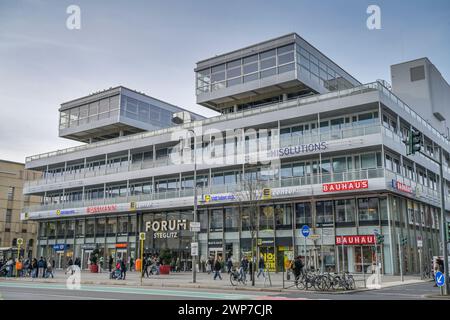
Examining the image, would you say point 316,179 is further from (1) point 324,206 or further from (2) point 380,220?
(2) point 380,220

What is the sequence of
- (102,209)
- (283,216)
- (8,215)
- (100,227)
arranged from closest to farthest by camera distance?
(283,216) → (102,209) → (100,227) → (8,215)

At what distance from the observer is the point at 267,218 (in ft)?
142

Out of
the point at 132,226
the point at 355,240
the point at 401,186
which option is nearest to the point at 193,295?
the point at 355,240

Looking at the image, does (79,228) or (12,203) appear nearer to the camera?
(79,228)

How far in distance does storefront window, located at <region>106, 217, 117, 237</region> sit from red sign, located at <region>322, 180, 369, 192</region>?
26.9m

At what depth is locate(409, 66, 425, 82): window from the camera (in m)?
57.5

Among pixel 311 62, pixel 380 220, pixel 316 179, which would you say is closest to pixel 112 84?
pixel 311 62

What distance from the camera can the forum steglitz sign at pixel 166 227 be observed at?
49.0 m

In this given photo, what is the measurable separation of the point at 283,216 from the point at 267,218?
1.62 meters

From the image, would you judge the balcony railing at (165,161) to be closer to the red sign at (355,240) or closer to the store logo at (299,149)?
the store logo at (299,149)

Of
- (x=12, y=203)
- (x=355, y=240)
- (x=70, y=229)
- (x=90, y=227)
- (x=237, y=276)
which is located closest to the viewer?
(x=237, y=276)

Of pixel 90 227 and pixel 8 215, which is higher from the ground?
pixel 8 215

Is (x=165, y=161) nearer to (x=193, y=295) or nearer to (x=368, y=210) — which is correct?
(x=368, y=210)
